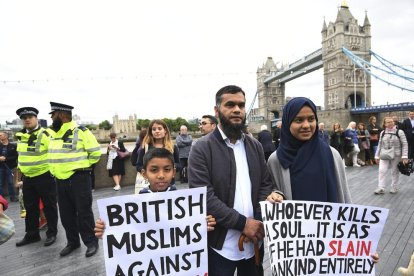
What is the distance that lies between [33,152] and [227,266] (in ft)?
10.2

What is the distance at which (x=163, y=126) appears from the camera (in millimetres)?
3625

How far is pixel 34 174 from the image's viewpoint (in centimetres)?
372

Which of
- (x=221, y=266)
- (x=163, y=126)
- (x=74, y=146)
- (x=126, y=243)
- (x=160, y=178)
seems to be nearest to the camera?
(x=126, y=243)

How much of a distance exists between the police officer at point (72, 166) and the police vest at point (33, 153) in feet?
1.89

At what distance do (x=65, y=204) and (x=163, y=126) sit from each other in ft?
4.81

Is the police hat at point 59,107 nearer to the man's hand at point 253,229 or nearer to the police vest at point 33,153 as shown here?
the police vest at point 33,153

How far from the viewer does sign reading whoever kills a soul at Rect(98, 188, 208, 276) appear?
5.29ft

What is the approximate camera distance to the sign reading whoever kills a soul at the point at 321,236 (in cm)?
167

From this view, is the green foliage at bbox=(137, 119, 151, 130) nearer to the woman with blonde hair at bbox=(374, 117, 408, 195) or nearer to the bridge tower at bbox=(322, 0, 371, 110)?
the woman with blonde hair at bbox=(374, 117, 408, 195)

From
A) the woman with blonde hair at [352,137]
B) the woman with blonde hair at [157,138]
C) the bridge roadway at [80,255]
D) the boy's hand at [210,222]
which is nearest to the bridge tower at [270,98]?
the woman with blonde hair at [352,137]

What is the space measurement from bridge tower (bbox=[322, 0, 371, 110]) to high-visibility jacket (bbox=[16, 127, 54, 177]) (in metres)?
67.9

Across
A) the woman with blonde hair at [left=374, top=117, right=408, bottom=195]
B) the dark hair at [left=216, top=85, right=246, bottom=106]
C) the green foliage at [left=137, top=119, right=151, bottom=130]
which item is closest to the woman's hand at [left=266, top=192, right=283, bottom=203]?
the dark hair at [left=216, top=85, right=246, bottom=106]

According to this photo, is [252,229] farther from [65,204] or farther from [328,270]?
[65,204]

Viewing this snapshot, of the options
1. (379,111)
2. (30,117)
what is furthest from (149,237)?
(379,111)
